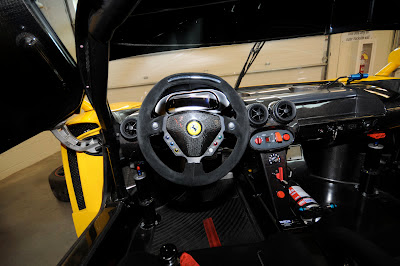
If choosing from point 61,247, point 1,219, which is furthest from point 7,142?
point 1,219

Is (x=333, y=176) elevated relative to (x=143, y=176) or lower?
lower

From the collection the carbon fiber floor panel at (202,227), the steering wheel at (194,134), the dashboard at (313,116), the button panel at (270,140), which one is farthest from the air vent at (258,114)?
the carbon fiber floor panel at (202,227)

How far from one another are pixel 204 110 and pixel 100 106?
0.67 metres

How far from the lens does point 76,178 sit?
2.03m

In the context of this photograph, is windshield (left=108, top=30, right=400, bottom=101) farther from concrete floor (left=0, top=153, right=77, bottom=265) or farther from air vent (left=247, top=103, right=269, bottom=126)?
air vent (left=247, top=103, right=269, bottom=126)

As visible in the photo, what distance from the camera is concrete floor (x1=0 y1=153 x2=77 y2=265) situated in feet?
7.18

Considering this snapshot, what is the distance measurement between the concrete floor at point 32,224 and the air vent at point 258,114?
2319mm

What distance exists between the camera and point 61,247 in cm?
225

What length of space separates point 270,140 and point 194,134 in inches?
27.0

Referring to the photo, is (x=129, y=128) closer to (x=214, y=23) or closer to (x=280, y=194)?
(x=214, y=23)

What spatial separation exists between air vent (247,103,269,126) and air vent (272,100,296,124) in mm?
94

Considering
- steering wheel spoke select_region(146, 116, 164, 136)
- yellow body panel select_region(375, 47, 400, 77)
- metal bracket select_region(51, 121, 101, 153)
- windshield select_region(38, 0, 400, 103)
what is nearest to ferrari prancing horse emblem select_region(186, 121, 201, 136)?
steering wheel spoke select_region(146, 116, 164, 136)

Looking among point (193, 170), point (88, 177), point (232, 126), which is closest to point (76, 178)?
point (88, 177)

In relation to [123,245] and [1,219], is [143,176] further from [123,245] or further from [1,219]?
[1,219]
